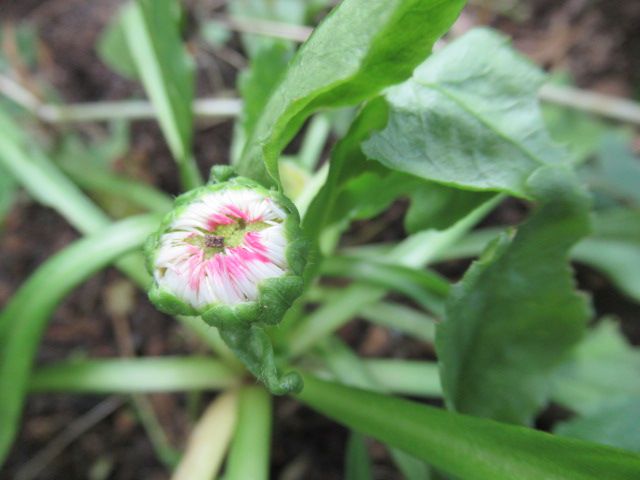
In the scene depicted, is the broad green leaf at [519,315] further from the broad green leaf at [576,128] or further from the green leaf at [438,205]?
the broad green leaf at [576,128]

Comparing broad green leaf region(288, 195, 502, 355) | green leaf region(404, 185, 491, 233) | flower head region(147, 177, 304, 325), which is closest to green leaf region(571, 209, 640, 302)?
A: broad green leaf region(288, 195, 502, 355)

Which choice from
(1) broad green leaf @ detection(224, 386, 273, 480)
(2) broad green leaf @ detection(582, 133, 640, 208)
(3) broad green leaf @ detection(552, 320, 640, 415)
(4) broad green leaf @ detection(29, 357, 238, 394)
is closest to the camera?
(1) broad green leaf @ detection(224, 386, 273, 480)

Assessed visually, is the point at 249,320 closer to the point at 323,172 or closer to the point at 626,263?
the point at 323,172

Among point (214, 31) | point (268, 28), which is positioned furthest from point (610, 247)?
point (214, 31)

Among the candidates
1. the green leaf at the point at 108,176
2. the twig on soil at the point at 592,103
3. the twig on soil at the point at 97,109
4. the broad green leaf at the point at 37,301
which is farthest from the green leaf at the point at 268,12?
the broad green leaf at the point at 37,301

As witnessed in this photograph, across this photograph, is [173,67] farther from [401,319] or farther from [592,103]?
[592,103]

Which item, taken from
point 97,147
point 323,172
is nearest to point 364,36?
point 323,172

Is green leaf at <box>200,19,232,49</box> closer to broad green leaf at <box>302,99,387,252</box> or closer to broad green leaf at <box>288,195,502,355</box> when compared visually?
broad green leaf at <box>288,195,502,355</box>
